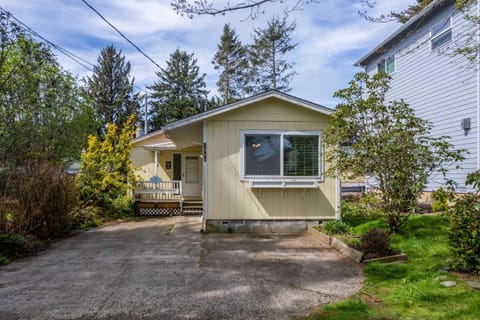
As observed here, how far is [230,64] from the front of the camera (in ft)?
100

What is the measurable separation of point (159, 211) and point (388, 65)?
10935 millimetres

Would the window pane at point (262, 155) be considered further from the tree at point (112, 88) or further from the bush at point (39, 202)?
the tree at point (112, 88)

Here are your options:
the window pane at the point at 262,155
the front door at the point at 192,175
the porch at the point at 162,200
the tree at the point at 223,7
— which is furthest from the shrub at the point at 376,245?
the front door at the point at 192,175

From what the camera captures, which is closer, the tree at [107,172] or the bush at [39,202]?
the bush at [39,202]

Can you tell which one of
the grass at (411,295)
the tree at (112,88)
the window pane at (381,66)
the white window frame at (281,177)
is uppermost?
the tree at (112,88)

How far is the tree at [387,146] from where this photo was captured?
250 inches

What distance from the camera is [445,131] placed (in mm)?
10320

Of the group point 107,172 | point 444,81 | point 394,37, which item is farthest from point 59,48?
point 444,81

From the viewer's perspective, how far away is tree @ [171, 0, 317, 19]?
12.2 ft

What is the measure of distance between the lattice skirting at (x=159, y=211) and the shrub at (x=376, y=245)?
8.21 m

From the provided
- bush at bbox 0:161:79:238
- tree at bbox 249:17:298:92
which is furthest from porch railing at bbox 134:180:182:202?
tree at bbox 249:17:298:92

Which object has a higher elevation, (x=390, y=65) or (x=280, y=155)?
(x=390, y=65)

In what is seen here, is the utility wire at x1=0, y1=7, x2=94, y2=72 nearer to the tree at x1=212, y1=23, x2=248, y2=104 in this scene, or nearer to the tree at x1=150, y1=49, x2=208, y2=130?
the tree at x1=212, y1=23, x2=248, y2=104

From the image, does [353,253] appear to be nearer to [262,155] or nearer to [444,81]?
[262,155]
